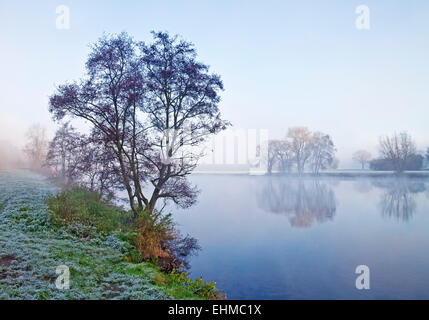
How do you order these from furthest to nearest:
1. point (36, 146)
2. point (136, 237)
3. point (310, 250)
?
point (36, 146), point (310, 250), point (136, 237)

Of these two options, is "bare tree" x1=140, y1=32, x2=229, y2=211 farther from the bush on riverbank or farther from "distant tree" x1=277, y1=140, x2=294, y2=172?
"distant tree" x1=277, y1=140, x2=294, y2=172

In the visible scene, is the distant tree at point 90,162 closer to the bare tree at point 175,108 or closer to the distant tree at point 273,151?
the bare tree at point 175,108

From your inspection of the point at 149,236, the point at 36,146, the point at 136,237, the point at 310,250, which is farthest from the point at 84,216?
the point at 36,146

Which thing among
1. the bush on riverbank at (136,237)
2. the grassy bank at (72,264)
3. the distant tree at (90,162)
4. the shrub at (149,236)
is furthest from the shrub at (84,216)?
the distant tree at (90,162)

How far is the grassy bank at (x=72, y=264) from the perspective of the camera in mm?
5035

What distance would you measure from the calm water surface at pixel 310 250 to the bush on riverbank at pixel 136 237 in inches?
59.0

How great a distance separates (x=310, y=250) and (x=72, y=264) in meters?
10.5

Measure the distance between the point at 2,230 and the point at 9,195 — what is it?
537 cm

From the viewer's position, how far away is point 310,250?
12422 mm

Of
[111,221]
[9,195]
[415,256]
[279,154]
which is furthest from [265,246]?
[279,154]

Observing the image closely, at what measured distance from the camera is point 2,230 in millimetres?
8180

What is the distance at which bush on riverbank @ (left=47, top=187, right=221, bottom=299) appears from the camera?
689cm

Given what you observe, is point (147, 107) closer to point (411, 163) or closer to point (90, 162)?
point (90, 162)
